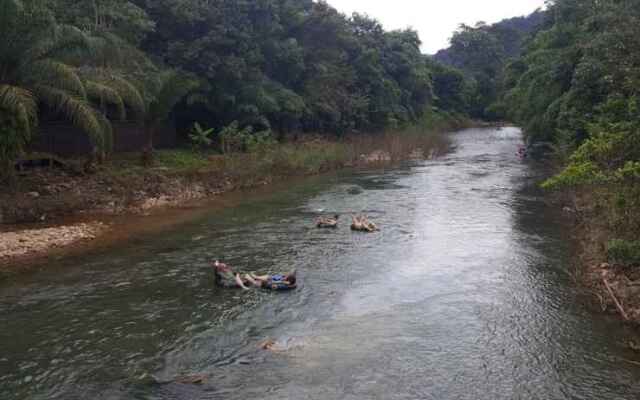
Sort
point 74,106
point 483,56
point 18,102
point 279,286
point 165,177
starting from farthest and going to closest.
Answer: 1. point 483,56
2. point 165,177
3. point 74,106
4. point 18,102
5. point 279,286

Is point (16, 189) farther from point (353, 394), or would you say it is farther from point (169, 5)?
point (353, 394)

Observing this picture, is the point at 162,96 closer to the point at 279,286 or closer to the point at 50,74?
the point at 50,74

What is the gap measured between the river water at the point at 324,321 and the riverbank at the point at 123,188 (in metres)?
2.20

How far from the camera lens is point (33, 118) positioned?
2062 centimetres

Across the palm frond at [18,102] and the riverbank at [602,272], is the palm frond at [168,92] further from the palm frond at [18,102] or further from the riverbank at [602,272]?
the riverbank at [602,272]

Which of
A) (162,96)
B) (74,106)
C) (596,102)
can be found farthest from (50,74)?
(596,102)

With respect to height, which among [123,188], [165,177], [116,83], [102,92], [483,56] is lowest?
[123,188]

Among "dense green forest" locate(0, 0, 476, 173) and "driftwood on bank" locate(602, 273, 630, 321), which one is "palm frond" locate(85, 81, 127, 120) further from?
"driftwood on bank" locate(602, 273, 630, 321)

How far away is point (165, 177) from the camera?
28.5m

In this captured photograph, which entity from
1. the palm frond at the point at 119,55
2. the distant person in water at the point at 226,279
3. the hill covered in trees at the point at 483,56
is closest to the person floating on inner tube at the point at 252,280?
the distant person in water at the point at 226,279

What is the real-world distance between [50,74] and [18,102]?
7.73 ft

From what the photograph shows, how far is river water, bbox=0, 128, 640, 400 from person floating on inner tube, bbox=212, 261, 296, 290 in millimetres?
333

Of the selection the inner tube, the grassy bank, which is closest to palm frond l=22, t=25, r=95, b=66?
the grassy bank

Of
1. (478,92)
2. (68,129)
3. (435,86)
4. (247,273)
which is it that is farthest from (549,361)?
(478,92)
